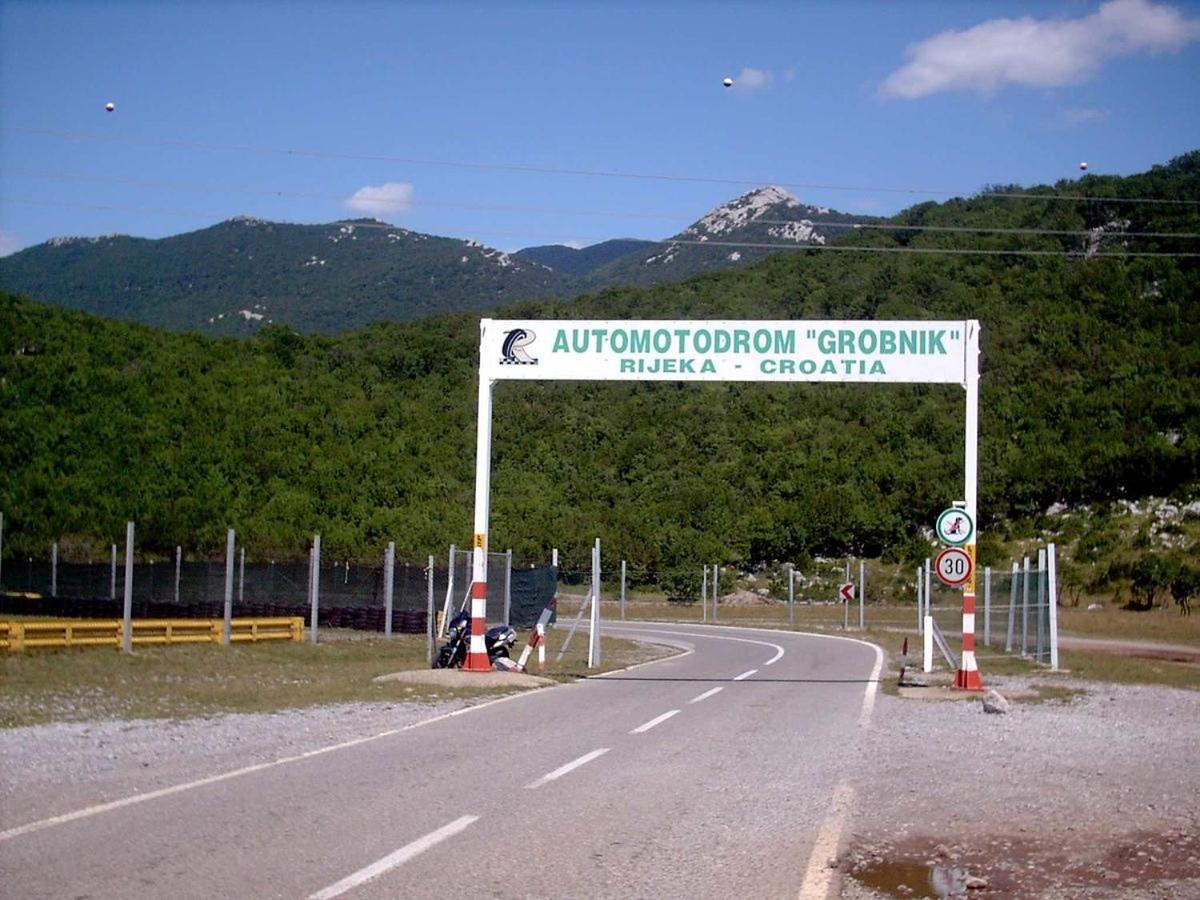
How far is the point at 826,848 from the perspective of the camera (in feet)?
30.2

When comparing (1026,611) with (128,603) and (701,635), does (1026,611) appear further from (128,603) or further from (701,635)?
(128,603)

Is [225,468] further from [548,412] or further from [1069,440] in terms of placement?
[1069,440]

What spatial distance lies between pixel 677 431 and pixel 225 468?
88.8 ft

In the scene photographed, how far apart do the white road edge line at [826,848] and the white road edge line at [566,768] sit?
8.12ft

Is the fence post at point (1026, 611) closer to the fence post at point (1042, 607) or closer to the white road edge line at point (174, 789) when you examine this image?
the fence post at point (1042, 607)

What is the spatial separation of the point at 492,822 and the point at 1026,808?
432cm

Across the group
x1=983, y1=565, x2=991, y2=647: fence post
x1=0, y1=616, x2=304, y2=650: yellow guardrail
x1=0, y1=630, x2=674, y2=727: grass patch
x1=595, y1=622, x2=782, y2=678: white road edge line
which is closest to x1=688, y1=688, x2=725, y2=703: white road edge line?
x1=0, y1=630, x2=674, y2=727: grass patch

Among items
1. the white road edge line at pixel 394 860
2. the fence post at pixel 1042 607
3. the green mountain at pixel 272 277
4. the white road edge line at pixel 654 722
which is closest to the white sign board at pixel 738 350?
the white road edge line at pixel 654 722

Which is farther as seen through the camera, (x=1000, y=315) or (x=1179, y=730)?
(x=1000, y=315)

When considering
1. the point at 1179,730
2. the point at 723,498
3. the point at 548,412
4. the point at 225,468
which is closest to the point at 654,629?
the point at 723,498

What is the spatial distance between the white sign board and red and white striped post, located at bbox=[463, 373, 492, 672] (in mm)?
792

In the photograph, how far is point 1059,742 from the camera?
15.6m

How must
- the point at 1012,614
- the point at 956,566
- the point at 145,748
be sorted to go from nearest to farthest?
the point at 145,748 < the point at 956,566 < the point at 1012,614

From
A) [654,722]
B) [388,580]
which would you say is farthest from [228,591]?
[654,722]
